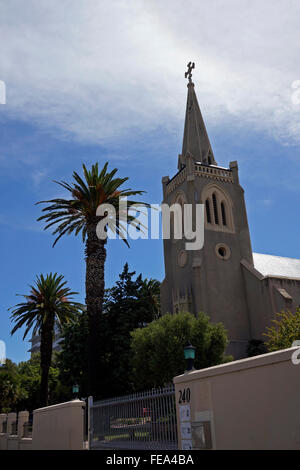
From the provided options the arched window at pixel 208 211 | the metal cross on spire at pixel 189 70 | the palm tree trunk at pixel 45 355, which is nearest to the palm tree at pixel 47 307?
the palm tree trunk at pixel 45 355

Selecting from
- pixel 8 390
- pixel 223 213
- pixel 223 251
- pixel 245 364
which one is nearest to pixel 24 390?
pixel 8 390

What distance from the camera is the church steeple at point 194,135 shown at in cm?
3756

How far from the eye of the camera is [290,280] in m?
31.4

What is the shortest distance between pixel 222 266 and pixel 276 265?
6.37m

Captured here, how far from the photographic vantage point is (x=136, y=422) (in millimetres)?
11078

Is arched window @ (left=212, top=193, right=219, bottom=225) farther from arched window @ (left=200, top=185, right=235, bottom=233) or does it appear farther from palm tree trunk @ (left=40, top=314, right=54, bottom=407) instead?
palm tree trunk @ (left=40, top=314, right=54, bottom=407)

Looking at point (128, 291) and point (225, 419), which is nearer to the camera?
point (225, 419)

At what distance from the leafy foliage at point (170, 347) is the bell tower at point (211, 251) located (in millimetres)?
8397

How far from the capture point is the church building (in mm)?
30250

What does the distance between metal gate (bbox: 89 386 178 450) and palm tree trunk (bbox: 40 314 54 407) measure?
14096 millimetres

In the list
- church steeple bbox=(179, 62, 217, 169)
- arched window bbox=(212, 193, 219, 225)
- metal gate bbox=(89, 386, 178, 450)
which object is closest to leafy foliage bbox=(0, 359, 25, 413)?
metal gate bbox=(89, 386, 178, 450)
